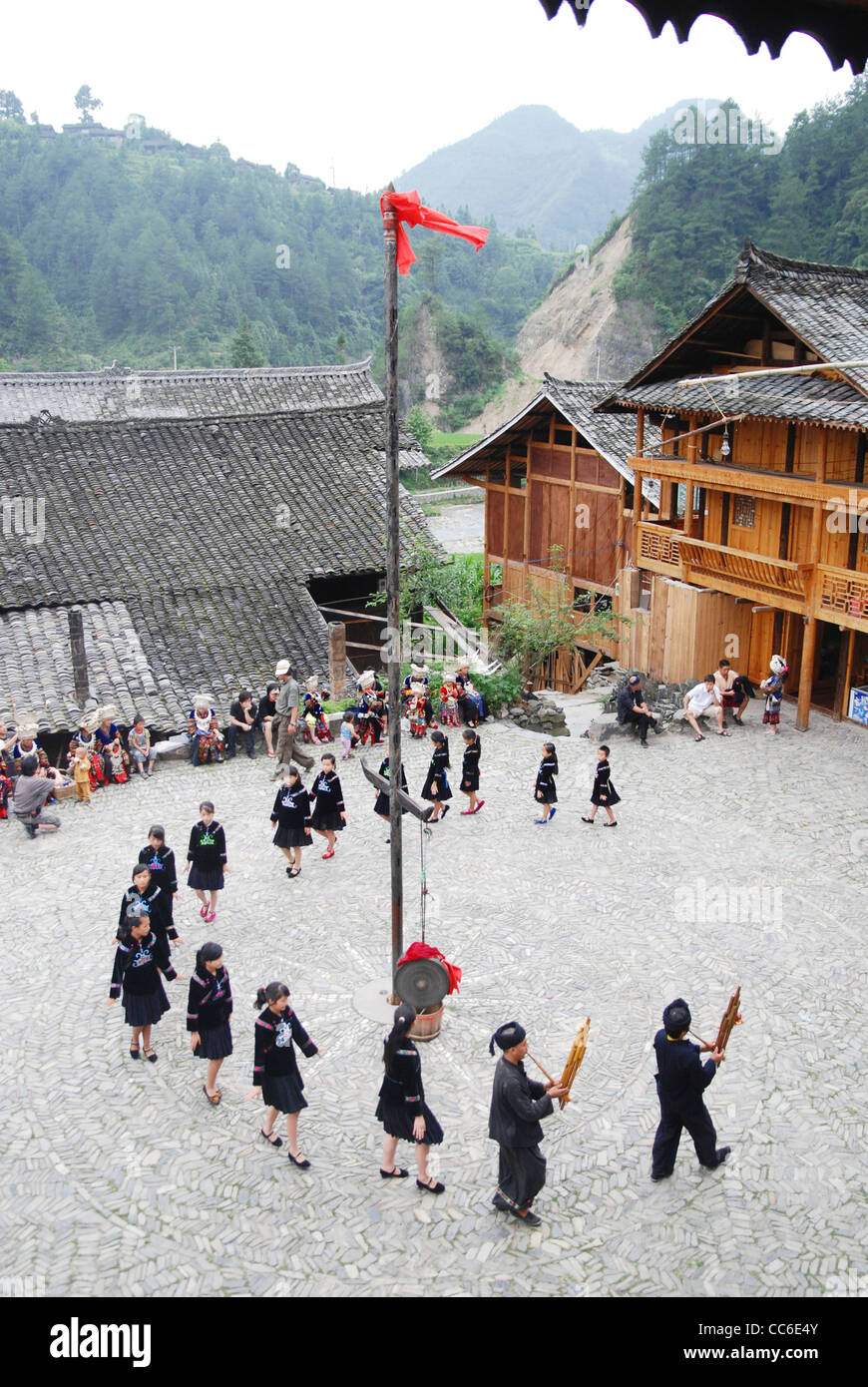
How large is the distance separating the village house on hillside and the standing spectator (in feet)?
3.66

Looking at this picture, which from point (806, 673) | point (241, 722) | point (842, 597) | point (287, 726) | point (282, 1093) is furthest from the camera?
point (806, 673)

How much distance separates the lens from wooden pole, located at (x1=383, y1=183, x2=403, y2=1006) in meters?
8.89

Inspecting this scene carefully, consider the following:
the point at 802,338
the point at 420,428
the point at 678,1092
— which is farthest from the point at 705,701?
the point at 420,428

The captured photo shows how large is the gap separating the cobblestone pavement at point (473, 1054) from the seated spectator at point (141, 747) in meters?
0.47

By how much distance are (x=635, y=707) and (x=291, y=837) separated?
7584 mm

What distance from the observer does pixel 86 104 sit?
10550 cm

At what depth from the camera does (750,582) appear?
20234 millimetres

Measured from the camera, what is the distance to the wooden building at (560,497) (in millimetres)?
25359

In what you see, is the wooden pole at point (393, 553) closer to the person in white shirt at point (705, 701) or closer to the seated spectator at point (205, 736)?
the seated spectator at point (205, 736)

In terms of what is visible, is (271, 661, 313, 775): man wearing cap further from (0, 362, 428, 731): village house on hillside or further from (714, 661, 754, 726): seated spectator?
(714, 661, 754, 726): seated spectator

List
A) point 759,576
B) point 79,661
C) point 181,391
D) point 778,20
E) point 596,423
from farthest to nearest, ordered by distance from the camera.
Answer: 1. point 181,391
2. point 596,423
3. point 759,576
4. point 79,661
5. point 778,20

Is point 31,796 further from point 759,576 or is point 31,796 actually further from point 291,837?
point 759,576

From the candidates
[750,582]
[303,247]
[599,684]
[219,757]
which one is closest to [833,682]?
[750,582]

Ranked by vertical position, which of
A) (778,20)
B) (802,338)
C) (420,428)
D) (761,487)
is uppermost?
(802,338)
